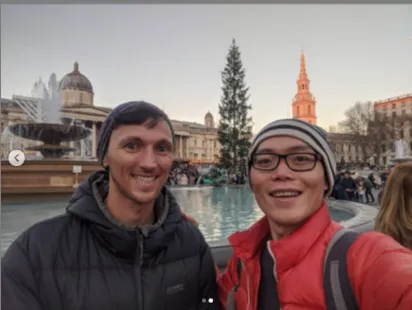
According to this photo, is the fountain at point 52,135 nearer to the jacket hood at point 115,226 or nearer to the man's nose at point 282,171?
the jacket hood at point 115,226

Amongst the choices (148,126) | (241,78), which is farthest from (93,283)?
(241,78)

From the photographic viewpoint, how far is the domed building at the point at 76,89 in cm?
4341

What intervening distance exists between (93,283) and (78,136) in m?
9.50

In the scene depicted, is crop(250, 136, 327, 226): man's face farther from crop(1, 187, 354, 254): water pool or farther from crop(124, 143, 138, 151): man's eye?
crop(1, 187, 354, 254): water pool

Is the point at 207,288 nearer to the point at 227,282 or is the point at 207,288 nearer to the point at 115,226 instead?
the point at 227,282

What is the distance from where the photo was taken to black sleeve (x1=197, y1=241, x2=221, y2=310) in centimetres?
130

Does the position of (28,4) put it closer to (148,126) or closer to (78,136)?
(148,126)

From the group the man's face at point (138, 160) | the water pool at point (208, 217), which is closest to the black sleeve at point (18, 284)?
the man's face at point (138, 160)

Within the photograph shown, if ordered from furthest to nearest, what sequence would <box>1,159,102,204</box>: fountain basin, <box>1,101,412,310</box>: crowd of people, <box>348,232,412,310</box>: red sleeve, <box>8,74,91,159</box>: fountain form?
<box>8,74,91,159</box>: fountain → <box>1,159,102,204</box>: fountain basin → <box>1,101,412,310</box>: crowd of people → <box>348,232,412,310</box>: red sleeve

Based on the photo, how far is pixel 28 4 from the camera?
1.25 metres

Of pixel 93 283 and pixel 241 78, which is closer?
pixel 93 283

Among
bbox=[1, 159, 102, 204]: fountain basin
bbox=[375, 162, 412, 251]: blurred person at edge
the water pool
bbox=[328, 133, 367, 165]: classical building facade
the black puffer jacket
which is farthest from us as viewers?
bbox=[328, 133, 367, 165]: classical building facade

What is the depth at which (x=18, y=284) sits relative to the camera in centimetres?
106

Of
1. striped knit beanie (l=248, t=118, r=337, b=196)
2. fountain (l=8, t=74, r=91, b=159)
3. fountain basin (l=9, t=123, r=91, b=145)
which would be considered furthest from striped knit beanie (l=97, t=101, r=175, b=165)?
fountain basin (l=9, t=123, r=91, b=145)
